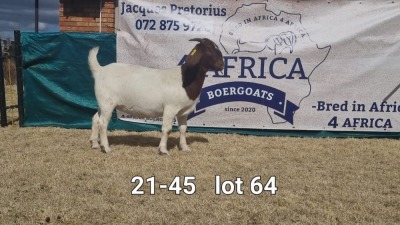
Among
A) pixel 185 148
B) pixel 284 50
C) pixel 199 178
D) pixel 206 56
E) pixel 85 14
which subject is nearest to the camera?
pixel 199 178

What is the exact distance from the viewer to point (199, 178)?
593 centimetres

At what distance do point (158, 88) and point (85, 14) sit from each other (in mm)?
6025

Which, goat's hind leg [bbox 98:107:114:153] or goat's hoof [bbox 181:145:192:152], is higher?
goat's hind leg [bbox 98:107:114:153]

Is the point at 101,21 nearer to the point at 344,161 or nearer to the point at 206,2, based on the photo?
the point at 206,2

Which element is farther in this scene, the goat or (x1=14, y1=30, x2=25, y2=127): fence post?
(x1=14, y1=30, x2=25, y2=127): fence post

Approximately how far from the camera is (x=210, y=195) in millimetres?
5227

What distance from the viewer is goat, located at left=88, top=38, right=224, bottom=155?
718cm

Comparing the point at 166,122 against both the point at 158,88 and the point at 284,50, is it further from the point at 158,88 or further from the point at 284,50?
the point at 284,50

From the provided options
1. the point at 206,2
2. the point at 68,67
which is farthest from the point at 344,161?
the point at 68,67

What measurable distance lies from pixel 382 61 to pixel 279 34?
7.37 ft

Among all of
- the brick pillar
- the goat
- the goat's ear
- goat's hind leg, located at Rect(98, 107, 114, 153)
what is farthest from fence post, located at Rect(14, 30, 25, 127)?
the goat's ear

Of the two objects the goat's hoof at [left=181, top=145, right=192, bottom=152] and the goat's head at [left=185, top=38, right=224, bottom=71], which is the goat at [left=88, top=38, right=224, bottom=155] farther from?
the goat's hoof at [left=181, top=145, right=192, bottom=152]

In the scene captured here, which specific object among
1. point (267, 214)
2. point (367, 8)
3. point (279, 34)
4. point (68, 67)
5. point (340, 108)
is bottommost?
point (267, 214)

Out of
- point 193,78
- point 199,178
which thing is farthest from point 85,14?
point 199,178
